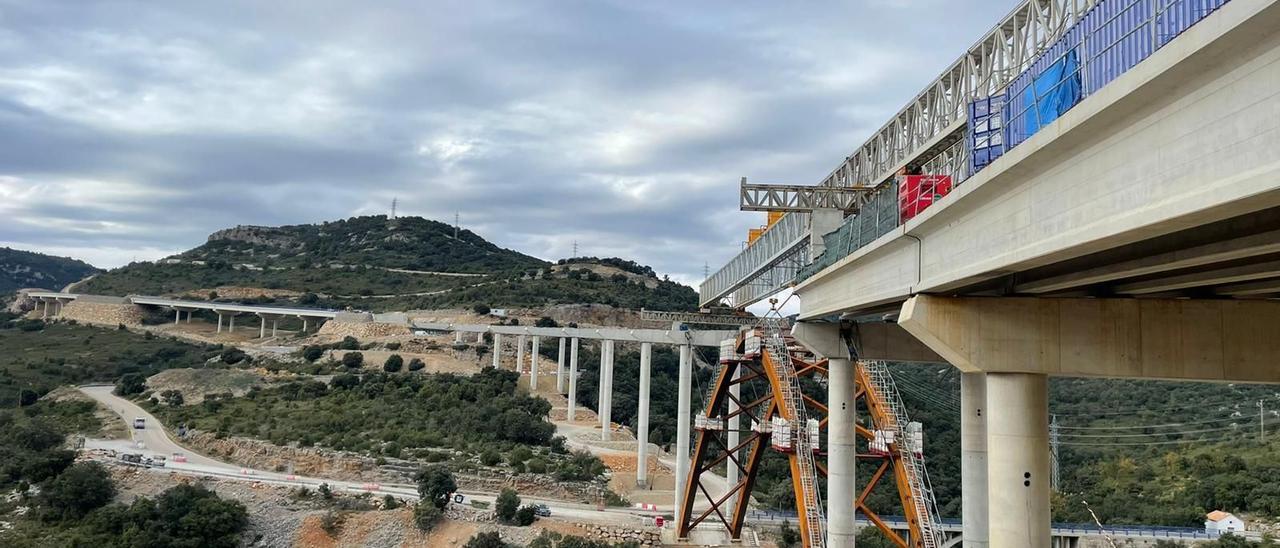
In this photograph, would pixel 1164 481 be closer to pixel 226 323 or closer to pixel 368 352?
pixel 368 352

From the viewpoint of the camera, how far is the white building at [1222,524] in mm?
43153

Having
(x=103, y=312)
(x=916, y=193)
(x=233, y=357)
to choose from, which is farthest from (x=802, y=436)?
(x=103, y=312)

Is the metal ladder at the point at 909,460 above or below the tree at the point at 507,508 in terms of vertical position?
above

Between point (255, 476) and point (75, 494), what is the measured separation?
8.90 m

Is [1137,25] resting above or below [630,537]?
above

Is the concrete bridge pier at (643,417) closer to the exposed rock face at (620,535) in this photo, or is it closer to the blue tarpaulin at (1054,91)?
the exposed rock face at (620,535)

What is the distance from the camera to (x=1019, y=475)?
12.8 meters

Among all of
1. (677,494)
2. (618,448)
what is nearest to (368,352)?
(618,448)

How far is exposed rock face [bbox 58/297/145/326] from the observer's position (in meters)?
116

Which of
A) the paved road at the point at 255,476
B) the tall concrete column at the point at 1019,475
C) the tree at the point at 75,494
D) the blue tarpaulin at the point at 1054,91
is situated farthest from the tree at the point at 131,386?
the blue tarpaulin at the point at 1054,91

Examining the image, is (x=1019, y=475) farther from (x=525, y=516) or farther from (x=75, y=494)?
(x=75, y=494)

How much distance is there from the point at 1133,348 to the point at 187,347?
10652 cm

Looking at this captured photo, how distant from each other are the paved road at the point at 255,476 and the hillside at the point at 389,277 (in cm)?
5090

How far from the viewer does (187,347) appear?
99438 mm
